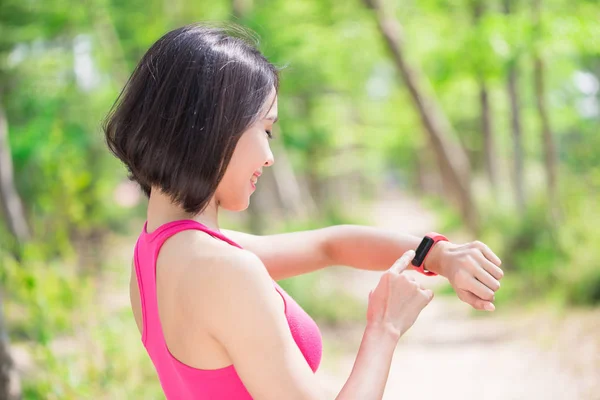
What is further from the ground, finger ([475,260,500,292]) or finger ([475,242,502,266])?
finger ([475,242,502,266])

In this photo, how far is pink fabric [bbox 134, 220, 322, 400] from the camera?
4.34ft

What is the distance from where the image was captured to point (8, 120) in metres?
12.7

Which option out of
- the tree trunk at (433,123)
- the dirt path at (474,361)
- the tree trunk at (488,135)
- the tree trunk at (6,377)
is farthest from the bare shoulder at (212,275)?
the tree trunk at (488,135)

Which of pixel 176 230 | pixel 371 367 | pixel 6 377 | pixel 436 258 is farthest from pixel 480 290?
pixel 6 377

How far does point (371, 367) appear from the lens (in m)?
1.26

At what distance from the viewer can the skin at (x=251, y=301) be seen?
1214 mm

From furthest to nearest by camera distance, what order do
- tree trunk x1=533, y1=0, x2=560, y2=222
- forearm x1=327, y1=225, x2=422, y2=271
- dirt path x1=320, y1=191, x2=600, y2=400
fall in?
tree trunk x1=533, y1=0, x2=560, y2=222
dirt path x1=320, y1=191, x2=600, y2=400
forearm x1=327, y1=225, x2=422, y2=271

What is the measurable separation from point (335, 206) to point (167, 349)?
13.9 m

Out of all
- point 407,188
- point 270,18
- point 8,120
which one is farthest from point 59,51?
point 407,188

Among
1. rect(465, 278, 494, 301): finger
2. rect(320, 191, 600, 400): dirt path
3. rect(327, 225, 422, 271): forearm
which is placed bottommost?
rect(320, 191, 600, 400): dirt path

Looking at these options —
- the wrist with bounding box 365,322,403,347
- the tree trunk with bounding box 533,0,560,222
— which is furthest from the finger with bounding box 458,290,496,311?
the tree trunk with bounding box 533,0,560,222

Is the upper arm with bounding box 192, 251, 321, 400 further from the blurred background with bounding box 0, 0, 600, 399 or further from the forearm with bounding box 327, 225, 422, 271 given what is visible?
the blurred background with bounding box 0, 0, 600, 399

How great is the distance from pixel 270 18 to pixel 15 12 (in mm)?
4267

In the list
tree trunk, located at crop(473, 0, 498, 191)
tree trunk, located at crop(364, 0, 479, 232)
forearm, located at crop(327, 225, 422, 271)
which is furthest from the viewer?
tree trunk, located at crop(473, 0, 498, 191)
